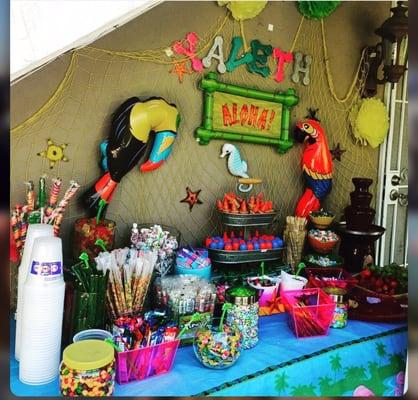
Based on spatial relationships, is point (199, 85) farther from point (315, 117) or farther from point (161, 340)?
point (161, 340)

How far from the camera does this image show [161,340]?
1.32 metres

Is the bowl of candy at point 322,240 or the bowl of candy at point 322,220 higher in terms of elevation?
the bowl of candy at point 322,220

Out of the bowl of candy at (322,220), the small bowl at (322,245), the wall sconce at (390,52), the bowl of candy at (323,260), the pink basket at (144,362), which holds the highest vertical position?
the wall sconce at (390,52)

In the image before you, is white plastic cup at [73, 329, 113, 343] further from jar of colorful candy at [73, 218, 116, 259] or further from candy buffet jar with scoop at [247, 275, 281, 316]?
candy buffet jar with scoop at [247, 275, 281, 316]

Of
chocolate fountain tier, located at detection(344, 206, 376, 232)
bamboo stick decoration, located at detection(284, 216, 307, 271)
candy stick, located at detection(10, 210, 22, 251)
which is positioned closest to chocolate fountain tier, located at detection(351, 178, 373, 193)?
chocolate fountain tier, located at detection(344, 206, 376, 232)

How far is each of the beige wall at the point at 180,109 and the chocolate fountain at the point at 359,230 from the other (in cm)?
43

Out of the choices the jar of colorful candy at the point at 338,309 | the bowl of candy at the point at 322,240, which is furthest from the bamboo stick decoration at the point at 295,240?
the jar of colorful candy at the point at 338,309

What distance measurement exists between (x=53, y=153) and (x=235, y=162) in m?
0.95

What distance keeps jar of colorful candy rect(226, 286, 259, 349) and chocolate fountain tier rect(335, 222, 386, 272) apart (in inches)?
38.6

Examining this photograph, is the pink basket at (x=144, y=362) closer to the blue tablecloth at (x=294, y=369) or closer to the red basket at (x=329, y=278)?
A: the blue tablecloth at (x=294, y=369)

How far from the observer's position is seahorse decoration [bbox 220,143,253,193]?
7.58 ft

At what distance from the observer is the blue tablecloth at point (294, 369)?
1.27 m

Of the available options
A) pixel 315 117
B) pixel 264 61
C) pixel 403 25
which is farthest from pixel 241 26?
pixel 403 25

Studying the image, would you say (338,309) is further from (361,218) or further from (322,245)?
(361,218)
